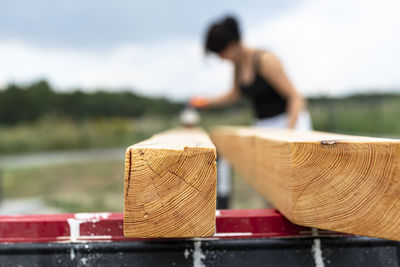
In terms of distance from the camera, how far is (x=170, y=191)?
761mm

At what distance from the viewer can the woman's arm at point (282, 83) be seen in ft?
7.69

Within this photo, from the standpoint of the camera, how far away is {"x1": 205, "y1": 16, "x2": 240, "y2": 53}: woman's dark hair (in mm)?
2434

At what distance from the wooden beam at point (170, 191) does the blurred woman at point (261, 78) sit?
170 cm

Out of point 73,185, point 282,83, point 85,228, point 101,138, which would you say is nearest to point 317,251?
point 85,228

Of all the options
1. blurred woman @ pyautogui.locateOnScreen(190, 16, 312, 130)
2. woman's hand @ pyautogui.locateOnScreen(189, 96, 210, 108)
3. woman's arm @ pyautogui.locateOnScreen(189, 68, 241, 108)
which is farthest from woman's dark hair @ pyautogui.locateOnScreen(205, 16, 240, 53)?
woman's hand @ pyautogui.locateOnScreen(189, 96, 210, 108)

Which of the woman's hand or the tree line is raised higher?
the tree line

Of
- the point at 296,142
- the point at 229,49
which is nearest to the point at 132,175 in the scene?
the point at 296,142

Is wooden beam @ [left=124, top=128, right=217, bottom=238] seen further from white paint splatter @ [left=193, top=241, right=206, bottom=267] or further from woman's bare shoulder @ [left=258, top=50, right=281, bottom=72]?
woman's bare shoulder @ [left=258, top=50, right=281, bottom=72]

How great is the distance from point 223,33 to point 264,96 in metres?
0.52

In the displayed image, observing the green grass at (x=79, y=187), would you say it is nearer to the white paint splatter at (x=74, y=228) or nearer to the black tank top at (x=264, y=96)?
the black tank top at (x=264, y=96)

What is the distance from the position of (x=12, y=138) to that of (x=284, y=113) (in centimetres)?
1260

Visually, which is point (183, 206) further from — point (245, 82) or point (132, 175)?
point (245, 82)

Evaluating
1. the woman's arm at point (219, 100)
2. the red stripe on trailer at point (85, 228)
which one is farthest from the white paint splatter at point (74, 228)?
the woman's arm at point (219, 100)

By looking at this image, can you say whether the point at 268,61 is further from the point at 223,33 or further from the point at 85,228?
the point at 85,228
